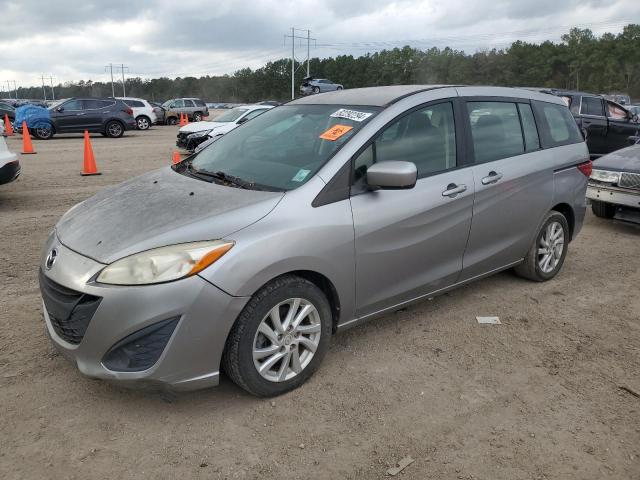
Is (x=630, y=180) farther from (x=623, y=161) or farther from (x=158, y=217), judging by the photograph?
(x=158, y=217)

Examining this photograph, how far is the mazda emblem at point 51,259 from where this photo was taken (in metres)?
2.93

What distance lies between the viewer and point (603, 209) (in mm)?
7645

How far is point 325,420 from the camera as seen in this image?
2.86 meters

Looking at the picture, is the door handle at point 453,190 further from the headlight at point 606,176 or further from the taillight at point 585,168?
the headlight at point 606,176

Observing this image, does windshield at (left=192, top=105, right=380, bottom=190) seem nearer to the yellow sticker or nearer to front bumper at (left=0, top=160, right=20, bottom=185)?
the yellow sticker

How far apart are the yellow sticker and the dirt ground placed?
3.62 feet

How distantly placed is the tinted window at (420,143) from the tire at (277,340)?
2.67 ft

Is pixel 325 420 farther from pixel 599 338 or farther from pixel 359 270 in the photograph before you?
pixel 599 338

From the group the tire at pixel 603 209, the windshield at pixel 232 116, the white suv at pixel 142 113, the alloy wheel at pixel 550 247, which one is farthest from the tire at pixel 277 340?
the white suv at pixel 142 113

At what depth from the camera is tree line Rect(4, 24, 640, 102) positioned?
231ft

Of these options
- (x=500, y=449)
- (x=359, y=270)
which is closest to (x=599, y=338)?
(x=500, y=449)

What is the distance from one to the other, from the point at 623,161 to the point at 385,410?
20.2 feet

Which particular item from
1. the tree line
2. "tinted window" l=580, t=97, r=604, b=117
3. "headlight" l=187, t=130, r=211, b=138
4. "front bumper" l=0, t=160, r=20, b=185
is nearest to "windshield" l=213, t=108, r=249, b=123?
"headlight" l=187, t=130, r=211, b=138

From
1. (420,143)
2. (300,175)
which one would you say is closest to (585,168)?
(420,143)
